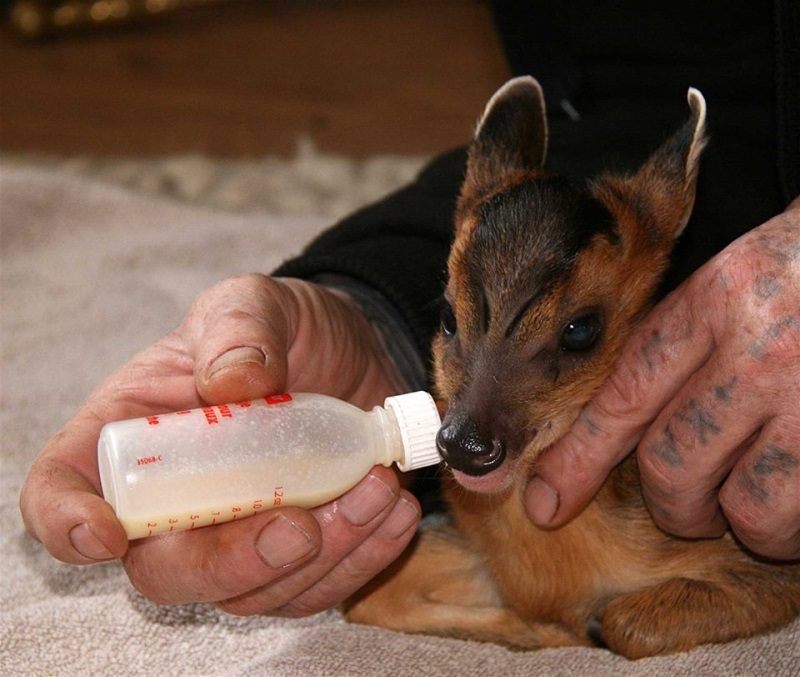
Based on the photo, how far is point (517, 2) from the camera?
2.27 m

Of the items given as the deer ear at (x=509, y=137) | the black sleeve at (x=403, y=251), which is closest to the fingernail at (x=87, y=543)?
the black sleeve at (x=403, y=251)

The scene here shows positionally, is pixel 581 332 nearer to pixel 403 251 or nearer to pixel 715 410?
pixel 715 410

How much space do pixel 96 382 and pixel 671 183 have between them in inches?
49.1

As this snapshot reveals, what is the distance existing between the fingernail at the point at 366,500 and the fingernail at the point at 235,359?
0.66 ft

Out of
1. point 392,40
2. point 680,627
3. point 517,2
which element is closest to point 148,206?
point 517,2

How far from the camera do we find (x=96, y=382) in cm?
228

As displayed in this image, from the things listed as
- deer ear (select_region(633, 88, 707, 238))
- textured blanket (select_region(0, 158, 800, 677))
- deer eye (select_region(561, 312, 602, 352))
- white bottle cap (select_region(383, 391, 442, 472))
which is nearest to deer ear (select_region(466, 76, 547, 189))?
deer ear (select_region(633, 88, 707, 238))

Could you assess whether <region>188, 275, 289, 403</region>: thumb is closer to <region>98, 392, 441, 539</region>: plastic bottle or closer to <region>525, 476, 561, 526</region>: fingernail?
<region>98, 392, 441, 539</region>: plastic bottle

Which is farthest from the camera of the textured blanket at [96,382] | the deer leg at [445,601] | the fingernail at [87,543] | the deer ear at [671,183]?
the deer leg at [445,601]

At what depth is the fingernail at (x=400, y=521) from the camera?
4.86ft

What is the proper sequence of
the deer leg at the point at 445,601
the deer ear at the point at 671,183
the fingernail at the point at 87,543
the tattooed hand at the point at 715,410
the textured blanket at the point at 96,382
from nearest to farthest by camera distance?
the fingernail at the point at 87,543
the tattooed hand at the point at 715,410
the textured blanket at the point at 96,382
the deer ear at the point at 671,183
the deer leg at the point at 445,601

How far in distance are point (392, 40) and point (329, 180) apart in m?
1.18

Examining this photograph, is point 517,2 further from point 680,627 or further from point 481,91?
point 481,91

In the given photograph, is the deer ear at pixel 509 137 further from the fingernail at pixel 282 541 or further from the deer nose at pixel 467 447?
the fingernail at pixel 282 541
